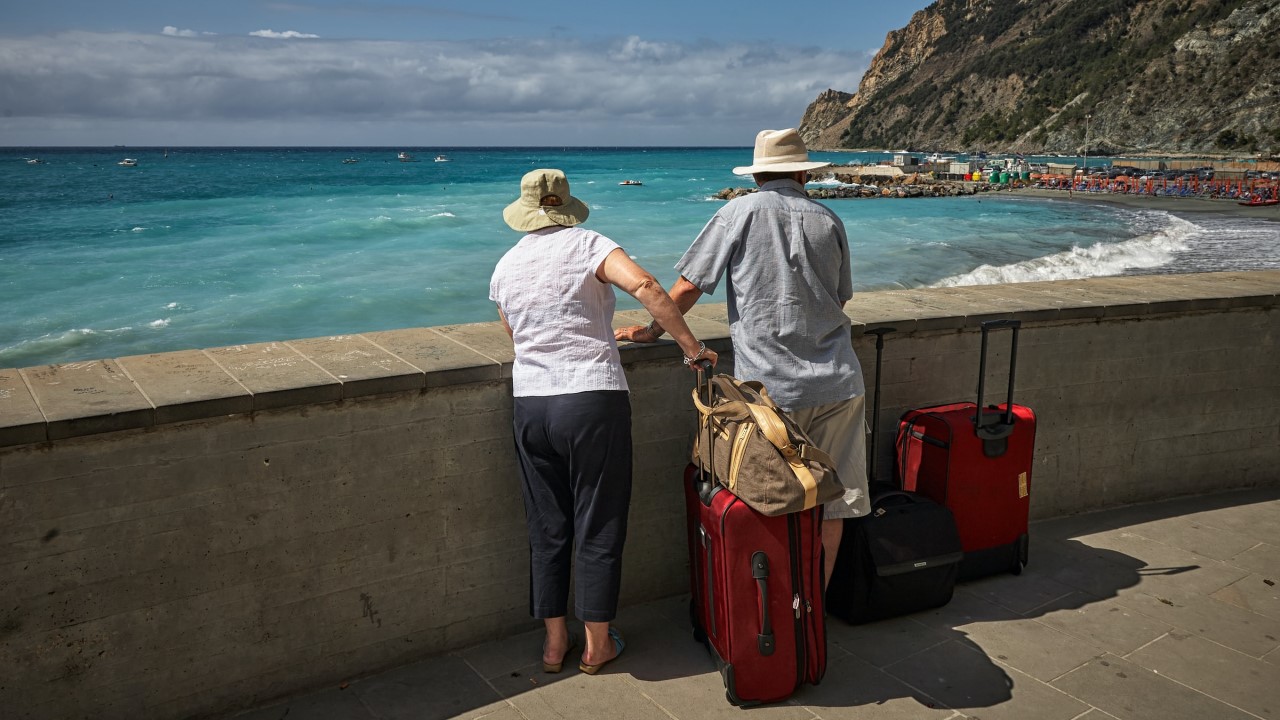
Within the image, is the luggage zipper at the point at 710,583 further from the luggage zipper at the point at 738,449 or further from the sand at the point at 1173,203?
the sand at the point at 1173,203

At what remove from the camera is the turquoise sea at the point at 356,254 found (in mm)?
21906

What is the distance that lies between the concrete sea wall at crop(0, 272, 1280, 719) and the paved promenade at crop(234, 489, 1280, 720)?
0.69ft

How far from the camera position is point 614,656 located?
11.4ft

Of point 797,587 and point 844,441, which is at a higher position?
point 844,441

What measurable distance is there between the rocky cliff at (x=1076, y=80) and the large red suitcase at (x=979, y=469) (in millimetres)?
97751

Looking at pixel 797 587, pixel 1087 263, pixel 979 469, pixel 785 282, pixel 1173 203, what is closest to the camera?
pixel 797 587

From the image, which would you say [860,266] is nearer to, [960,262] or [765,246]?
[960,262]

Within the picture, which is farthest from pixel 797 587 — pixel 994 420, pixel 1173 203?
pixel 1173 203

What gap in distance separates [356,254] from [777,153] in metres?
32.0

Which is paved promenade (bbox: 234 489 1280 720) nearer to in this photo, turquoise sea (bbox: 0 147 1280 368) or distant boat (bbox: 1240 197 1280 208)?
turquoise sea (bbox: 0 147 1280 368)

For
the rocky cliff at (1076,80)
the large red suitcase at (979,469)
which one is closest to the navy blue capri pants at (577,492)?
the large red suitcase at (979,469)

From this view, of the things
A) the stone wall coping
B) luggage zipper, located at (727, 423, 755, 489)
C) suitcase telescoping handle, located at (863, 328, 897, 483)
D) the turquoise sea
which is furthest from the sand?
luggage zipper, located at (727, 423, 755, 489)

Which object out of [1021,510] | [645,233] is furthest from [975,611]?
[645,233]

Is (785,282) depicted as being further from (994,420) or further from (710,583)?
(994,420)
